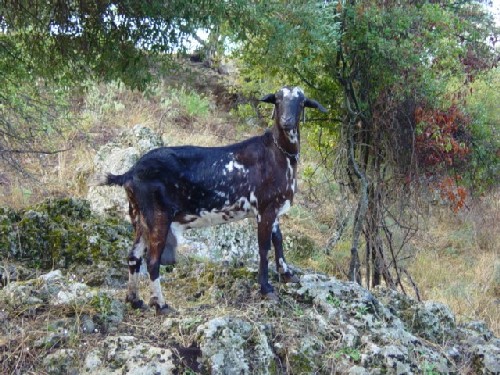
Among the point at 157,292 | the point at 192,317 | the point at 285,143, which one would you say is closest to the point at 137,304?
the point at 157,292

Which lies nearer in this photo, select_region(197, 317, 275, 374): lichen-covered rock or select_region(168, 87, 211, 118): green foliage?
select_region(197, 317, 275, 374): lichen-covered rock

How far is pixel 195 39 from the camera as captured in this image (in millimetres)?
7613

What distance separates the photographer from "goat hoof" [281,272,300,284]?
6.23 meters

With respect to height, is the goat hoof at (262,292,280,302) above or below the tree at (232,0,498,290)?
below

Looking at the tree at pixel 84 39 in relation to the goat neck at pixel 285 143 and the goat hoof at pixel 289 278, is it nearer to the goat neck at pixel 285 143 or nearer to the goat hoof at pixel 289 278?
the goat neck at pixel 285 143

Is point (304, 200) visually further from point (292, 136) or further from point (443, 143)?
point (292, 136)

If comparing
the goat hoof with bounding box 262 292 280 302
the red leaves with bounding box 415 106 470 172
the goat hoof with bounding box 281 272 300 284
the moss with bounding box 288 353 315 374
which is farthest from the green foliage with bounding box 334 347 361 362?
the red leaves with bounding box 415 106 470 172

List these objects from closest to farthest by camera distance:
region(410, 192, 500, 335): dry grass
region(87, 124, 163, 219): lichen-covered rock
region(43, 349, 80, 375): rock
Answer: region(43, 349, 80, 375): rock
region(87, 124, 163, 219): lichen-covered rock
region(410, 192, 500, 335): dry grass

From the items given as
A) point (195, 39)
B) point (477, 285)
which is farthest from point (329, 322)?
point (477, 285)

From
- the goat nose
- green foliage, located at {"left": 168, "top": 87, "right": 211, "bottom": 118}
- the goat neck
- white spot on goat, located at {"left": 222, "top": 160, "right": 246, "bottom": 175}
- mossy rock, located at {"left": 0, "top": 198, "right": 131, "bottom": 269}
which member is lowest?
mossy rock, located at {"left": 0, "top": 198, "right": 131, "bottom": 269}

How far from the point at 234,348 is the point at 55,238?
3.05 meters

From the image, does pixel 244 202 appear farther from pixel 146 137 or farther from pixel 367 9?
pixel 146 137

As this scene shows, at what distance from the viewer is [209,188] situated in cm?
585

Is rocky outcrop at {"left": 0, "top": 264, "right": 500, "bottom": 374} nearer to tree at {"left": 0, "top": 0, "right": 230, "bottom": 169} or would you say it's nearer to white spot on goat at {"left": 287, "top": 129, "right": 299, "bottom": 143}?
white spot on goat at {"left": 287, "top": 129, "right": 299, "bottom": 143}
